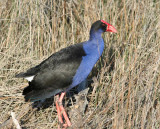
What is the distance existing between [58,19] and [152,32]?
1.18 meters

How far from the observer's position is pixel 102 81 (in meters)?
3.31

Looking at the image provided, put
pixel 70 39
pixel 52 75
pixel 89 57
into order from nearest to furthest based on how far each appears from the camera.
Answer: pixel 52 75 < pixel 89 57 < pixel 70 39

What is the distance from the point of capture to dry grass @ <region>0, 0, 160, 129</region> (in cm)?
306

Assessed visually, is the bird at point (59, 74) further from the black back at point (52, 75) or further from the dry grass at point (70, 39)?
the dry grass at point (70, 39)

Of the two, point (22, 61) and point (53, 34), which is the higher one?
point (53, 34)

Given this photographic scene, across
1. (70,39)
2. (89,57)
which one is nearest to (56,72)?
(89,57)

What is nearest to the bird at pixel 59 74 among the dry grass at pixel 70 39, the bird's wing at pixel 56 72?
the bird's wing at pixel 56 72

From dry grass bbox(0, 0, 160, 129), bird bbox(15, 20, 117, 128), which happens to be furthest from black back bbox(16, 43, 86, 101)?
dry grass bbox(0, 0, 160, 129)

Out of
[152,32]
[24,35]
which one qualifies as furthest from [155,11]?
[24,35]

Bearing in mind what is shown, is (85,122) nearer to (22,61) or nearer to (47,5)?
(22,61)

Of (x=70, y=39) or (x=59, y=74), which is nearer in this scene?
(x=59, y=74)

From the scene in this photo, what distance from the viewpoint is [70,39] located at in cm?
385

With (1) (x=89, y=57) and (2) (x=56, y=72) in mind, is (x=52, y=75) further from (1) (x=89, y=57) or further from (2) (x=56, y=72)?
(1) (x=89, y=57)

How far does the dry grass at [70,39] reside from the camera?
3.06m
